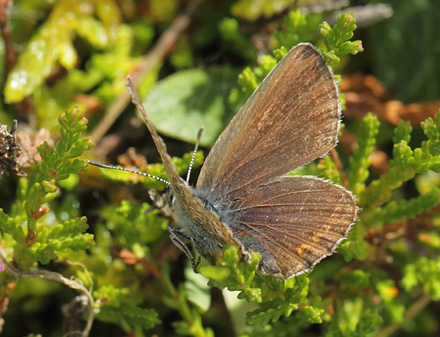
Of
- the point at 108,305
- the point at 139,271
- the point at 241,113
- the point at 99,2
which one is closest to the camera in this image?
the point at 241,113

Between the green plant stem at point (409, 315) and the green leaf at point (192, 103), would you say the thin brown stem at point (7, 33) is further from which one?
the green plant stem at point (409, 315)

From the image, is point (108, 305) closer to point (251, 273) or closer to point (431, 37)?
point (251, 273)

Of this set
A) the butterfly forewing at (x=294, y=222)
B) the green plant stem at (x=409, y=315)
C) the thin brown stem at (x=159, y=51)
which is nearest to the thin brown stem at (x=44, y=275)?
the butterfly forewing at (x=294, y=222)

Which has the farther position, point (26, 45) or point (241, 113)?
point (26, 45)

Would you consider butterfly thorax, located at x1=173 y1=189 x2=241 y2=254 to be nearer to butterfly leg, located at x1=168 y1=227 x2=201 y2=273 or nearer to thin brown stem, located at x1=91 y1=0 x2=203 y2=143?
butterfly leg, located at x1=168 y1=227 x2=201 y2=273

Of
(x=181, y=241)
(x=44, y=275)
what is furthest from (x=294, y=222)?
(x=44, y=275)

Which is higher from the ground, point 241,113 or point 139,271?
point 241,113

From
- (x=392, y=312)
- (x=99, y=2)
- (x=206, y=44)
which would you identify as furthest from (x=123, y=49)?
(x=392, y=312)
